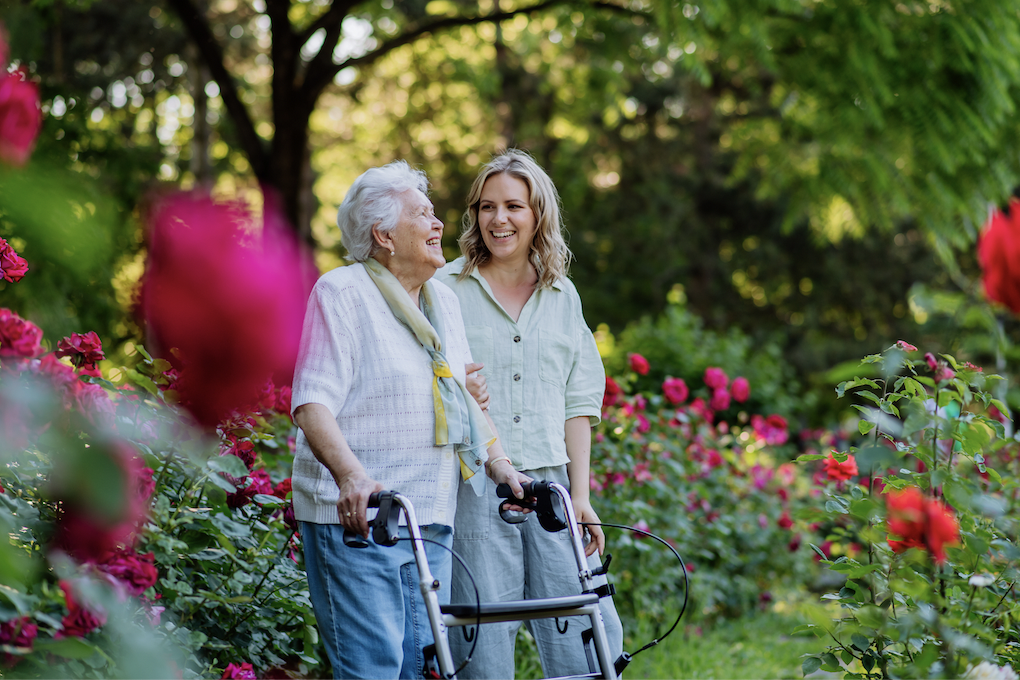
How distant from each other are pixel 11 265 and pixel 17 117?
110cm

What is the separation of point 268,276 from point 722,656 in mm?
4282

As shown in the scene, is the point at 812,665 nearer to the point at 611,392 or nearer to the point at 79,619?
the point at 79,619

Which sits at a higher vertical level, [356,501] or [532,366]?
[532,366]

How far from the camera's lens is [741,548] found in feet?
18.6

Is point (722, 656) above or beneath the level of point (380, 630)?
beneath

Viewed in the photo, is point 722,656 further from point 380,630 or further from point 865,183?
point 865,183

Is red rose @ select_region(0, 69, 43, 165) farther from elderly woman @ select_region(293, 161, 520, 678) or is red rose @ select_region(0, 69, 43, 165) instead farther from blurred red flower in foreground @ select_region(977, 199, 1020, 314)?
blurred red flower in foreground @ select_region(977, 199, 1020, 314)

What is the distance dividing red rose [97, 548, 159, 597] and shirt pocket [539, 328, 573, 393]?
4.41 feet

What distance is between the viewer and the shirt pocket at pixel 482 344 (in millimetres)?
2668

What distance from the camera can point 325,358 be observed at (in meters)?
2.09

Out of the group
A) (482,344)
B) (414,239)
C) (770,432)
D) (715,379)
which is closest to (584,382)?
(482,344)

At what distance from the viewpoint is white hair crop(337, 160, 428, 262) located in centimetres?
228

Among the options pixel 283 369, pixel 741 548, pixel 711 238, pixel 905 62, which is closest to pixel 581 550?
pixel 283 369

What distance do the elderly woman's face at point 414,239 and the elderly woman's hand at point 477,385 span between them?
1.04ft
